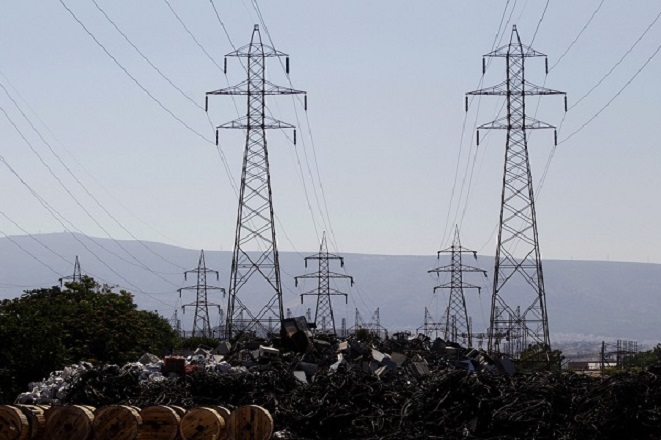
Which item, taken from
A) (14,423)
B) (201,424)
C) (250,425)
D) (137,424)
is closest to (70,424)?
(14,423)

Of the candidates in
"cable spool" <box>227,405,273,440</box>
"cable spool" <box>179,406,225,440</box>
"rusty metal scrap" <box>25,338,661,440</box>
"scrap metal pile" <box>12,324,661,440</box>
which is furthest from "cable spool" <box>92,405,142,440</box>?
"rusty metal scrap" <box>25,338,661,440</box>

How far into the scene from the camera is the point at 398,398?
31281mm

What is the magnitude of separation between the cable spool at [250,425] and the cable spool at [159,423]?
1.14 metres

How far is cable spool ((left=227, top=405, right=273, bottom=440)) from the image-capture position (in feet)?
78.7

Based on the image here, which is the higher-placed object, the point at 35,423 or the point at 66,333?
the point at 66,333

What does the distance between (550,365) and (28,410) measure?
38517 millimetres

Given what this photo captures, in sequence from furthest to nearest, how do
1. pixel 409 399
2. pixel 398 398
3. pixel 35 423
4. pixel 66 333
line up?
pixel 66 333 → pixel 398 398 → pixel 409 399 → pixel 35 423

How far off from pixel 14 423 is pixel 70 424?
106 cm

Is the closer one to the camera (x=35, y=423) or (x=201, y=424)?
(x=201, y=424)

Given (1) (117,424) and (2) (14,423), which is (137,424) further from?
(2) (14,423)

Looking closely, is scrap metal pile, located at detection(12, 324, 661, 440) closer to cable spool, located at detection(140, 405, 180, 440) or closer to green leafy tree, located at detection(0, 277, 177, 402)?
cable spool, located at detection(140, 405, 180, 440)

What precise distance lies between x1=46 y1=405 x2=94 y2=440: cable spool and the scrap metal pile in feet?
13.1

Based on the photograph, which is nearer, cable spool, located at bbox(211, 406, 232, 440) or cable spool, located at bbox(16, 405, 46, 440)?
cable spool, located at bbox(211, 406, 232, 440)

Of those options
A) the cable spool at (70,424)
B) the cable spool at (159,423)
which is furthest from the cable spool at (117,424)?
the cable spool at (159,423)
